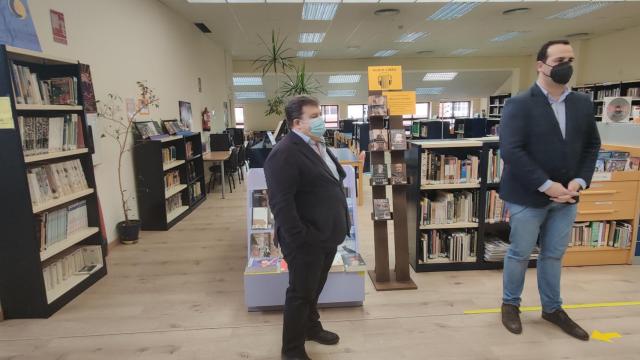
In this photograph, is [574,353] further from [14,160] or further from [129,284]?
[14,160]

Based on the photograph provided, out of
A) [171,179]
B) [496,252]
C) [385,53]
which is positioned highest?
[385,53]

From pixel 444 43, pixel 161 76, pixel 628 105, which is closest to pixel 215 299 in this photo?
pixel 161 76

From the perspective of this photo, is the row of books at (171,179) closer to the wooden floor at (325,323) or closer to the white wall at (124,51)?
the white wall at (124,51)

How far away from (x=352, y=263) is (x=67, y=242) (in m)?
2.21

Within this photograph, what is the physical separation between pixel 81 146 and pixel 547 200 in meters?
3.43

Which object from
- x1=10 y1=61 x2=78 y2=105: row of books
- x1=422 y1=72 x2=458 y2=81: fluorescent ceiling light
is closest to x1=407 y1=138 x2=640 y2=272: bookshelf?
x1=10 y1=61 x2=78 y2=105: row of books

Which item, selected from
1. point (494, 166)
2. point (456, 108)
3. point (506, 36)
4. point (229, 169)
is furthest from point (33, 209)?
point (456, 108)

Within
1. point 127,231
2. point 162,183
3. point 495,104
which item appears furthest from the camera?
point 495,104

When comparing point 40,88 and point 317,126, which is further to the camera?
point 40,88

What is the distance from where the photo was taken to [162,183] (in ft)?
15.5

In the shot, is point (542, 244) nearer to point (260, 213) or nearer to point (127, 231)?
point (260, 213)

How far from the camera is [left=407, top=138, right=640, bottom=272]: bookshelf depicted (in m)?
3.24

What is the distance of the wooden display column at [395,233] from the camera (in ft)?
9.52

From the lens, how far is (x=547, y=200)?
2.13 meters
